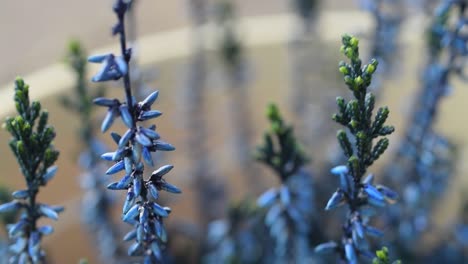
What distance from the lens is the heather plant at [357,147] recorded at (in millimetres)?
431

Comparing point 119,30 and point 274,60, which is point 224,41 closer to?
point 274,60

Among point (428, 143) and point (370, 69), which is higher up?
point (370, 69)

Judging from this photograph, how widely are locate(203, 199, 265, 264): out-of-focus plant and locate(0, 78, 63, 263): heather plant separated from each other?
0.99 feet

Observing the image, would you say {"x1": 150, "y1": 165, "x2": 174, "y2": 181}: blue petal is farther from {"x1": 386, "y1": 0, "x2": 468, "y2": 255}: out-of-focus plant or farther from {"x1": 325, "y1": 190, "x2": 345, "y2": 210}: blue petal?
{"x1": 386, "y1": 0, "x2": 468, "y2": 255}: out-of-focus plant

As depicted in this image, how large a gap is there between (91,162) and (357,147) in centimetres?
43

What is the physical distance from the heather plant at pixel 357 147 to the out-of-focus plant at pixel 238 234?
0.90 feet

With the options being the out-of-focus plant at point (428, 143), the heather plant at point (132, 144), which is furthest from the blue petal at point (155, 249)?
the out-of-focus plant at point (428, 143)

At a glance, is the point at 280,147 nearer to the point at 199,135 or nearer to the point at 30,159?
the point at 30,159

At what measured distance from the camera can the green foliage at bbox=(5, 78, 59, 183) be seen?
1.52ft

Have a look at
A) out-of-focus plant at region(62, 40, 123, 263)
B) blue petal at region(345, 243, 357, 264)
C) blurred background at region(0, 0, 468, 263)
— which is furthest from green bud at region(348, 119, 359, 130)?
blurred background at region(0, 0, 468, 263)

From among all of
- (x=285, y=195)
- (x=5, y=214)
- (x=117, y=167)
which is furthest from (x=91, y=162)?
(x=117, y=167)

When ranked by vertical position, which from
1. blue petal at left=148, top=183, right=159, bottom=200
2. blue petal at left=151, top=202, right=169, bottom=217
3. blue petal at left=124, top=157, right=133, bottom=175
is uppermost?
blue petal at left=124, top=157, right=133, bottom=175

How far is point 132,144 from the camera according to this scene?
43 cm

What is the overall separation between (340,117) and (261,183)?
697mm
